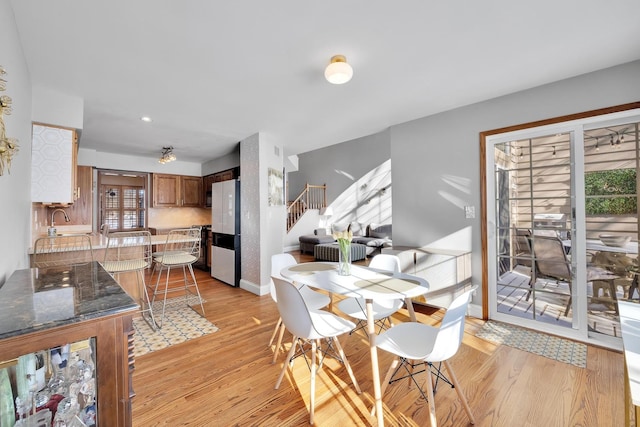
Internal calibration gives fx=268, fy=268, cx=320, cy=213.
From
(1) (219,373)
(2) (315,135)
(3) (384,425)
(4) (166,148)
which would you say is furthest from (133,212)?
(3) (384,425)

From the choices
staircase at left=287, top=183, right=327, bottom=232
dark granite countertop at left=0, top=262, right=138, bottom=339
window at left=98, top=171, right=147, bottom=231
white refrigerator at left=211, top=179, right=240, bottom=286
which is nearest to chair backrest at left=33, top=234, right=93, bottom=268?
dark granite countertop at left=0, top=262, right=138, bottom=339

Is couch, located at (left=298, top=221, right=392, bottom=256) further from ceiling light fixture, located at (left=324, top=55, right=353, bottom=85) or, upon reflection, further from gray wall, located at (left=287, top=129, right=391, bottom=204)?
ceiling light fixture, located at (left=324, top=55, right=353, bottom=85)

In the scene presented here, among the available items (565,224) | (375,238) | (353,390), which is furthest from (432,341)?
(375,238)

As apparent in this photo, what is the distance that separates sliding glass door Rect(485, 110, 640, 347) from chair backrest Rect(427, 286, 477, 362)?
6.42ft

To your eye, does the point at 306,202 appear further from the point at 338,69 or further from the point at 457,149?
the point at 338,69

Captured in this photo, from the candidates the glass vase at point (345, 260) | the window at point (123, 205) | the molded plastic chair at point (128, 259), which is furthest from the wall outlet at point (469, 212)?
the window at point (123, 205)

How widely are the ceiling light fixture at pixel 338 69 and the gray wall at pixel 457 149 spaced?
1.87 meters

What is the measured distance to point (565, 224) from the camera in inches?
105

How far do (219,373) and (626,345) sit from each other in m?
2.37

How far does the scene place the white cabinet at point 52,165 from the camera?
8.48 feet

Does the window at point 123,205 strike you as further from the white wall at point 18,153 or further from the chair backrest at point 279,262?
the chair backrest at point 279,262

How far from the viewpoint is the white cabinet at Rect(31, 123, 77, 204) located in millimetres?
2584

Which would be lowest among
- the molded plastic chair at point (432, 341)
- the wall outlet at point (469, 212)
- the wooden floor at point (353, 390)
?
the wooden floor at point (353, 390)

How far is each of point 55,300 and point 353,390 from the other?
1.81 metres
